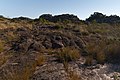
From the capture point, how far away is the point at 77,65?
30.2ft

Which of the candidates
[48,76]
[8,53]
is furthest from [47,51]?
[48,76]

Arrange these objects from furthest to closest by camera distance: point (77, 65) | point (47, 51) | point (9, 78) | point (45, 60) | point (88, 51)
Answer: point (47, 51) < point (88, 51) < point (45, 60) < point (77, 65) < point (9, 78)

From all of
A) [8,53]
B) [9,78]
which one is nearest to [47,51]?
[8,53]

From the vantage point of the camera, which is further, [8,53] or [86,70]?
[8,53]

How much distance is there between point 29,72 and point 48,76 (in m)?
0.55

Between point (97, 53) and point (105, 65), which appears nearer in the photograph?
point (105, 65)

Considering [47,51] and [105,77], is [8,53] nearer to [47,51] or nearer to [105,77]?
[47,51]

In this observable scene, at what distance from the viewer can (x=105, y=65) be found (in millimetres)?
9352

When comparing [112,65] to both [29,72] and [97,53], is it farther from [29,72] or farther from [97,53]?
[29,72]

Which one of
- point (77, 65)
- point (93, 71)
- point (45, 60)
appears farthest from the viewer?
point (45, 60)

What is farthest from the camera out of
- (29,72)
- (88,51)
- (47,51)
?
(47,51)

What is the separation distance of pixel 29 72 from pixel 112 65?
298 centimetres

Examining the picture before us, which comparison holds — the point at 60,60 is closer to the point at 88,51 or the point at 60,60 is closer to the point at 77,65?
the point at 77,65

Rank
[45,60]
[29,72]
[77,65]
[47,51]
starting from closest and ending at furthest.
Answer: [29,72]
[77,65]
[45,60]
[47,51]
